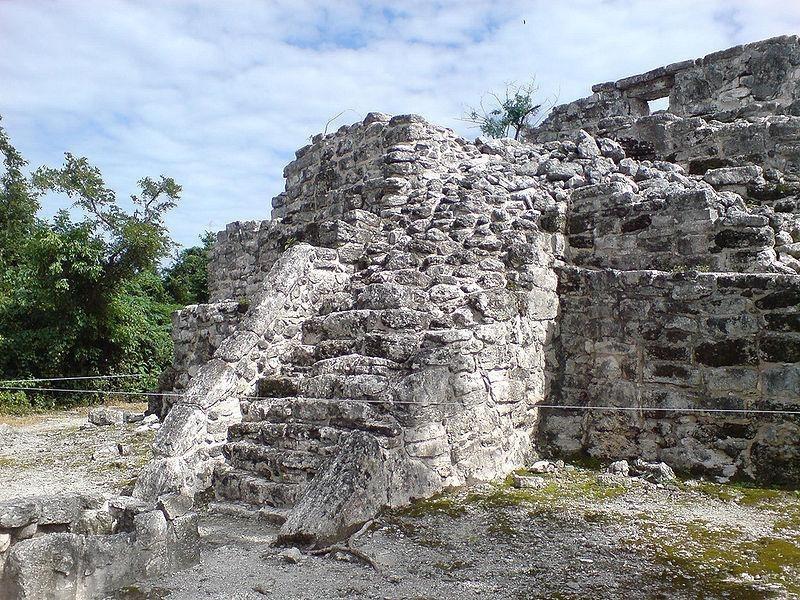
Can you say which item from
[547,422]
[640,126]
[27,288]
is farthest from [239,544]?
[27,288]

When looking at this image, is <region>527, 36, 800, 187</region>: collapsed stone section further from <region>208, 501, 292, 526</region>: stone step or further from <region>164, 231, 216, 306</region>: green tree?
<region>164, 231, 216, 306</region>: green tree

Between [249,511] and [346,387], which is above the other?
[346,387]

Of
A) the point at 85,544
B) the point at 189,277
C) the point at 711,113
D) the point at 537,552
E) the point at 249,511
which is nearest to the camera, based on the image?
the point at 85,544

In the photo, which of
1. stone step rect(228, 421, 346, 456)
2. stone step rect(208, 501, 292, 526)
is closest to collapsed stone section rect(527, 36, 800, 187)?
stone step rect(228, 421, 346, 456)

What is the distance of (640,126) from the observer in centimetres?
765

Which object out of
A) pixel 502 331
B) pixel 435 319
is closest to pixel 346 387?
pixel 435 319

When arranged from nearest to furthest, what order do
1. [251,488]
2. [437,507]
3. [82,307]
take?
[437,507] < [251,488] < [82,307]

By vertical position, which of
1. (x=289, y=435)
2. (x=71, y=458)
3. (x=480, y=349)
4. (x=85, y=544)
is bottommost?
(x=71, y=458)

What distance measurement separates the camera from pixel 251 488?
446 cm

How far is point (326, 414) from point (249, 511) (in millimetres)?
787

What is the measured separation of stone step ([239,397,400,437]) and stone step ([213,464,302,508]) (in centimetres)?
42

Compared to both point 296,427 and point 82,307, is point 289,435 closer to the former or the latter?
point 296,427

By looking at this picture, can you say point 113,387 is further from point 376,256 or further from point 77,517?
point 77,517

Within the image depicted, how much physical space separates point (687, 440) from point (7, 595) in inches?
175
